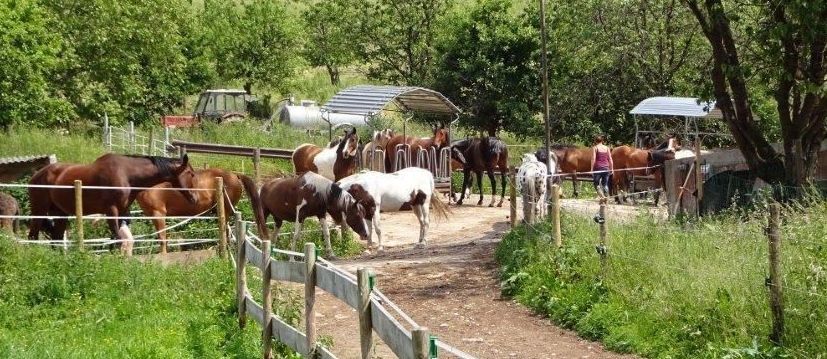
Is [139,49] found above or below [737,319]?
above

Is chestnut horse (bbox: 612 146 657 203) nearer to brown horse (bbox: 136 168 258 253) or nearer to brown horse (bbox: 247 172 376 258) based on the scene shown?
brown horse (bbox: 247 172 376 258)

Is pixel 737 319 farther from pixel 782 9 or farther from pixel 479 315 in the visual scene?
pixel 782 9

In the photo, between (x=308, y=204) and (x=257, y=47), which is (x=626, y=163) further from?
(x=257, y=47)

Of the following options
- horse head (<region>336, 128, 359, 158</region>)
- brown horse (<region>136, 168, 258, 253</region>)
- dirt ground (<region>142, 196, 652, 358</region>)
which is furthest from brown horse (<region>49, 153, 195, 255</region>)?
horse head (<region>336, 128, 359, 158</region>)

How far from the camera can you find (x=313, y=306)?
379 inches

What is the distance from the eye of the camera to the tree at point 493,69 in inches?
1574

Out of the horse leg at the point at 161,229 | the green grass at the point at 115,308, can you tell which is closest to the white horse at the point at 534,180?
the horse leg at the point at 161,229

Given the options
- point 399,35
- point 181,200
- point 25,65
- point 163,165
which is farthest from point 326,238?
point 399,35

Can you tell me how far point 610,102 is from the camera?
3806 cm

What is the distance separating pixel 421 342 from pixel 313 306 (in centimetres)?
343

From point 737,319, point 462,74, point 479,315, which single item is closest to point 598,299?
point 479,315

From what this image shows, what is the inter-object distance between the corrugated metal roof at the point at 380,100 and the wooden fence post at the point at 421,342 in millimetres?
19925

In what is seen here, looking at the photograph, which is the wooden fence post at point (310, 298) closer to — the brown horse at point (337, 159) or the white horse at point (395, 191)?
the white horse at point (395, 191)

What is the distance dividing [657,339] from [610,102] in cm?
2678
